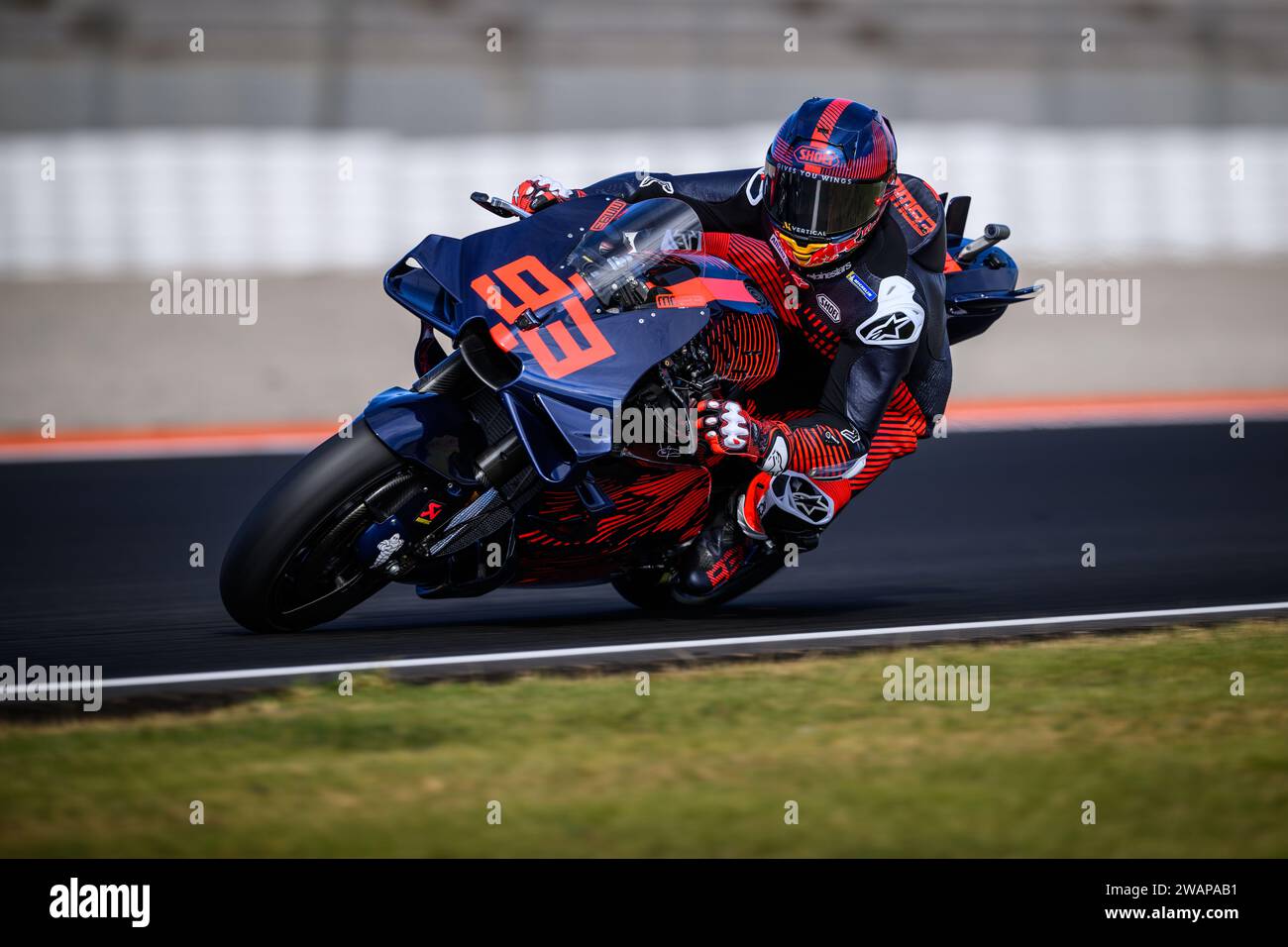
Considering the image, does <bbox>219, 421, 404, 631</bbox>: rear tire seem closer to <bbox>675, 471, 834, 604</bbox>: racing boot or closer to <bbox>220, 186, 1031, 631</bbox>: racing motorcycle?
<bbox>220, 186, 1031, 631</bbox>: racing motorcycle

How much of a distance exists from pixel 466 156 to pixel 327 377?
183 cm

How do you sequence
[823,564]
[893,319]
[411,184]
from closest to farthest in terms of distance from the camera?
[893,319] < [823,564] < [411,184]

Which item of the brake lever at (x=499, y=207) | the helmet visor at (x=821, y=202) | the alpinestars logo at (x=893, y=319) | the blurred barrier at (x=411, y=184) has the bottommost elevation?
the alpinestars logo at (x=893, y=319)

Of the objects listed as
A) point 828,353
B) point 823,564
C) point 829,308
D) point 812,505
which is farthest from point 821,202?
point 823,564

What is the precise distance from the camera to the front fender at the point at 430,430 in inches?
198

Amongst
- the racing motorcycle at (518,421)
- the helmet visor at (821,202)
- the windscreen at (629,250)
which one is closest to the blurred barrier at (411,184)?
the racing motorcycle at (518,421)

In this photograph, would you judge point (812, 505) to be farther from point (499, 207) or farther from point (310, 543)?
point (310, 543)

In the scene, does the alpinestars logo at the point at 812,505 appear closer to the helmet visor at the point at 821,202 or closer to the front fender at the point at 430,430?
the helmet visor at the point at 821,202

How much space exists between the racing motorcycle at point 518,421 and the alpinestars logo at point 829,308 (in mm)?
178

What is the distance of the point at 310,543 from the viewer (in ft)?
17.2

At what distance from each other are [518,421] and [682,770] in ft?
3.95

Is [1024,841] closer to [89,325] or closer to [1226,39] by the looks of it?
[89,325]

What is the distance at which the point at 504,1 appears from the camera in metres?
13.3

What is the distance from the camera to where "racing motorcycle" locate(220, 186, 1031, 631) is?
5.09 meters
